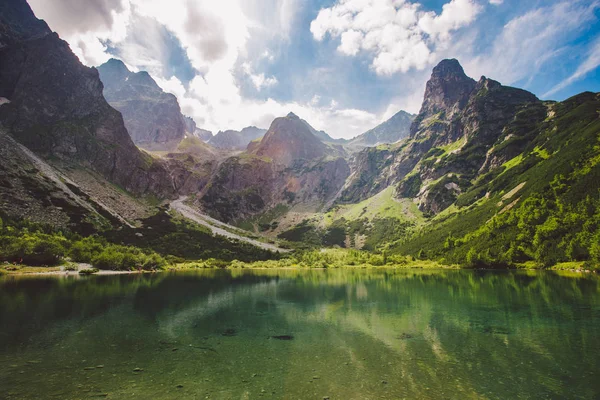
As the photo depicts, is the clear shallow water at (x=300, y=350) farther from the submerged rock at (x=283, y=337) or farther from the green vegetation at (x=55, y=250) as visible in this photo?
the green vegetation at (x=55, y=250)

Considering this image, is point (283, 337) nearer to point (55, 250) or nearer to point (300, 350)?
point (300, 350)

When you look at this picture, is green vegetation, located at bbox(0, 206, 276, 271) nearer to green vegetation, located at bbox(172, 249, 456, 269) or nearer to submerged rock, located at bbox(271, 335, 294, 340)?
green vegetation, located at bbox(172, 249, 456, 269)

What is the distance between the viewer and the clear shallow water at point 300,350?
17.0 metres

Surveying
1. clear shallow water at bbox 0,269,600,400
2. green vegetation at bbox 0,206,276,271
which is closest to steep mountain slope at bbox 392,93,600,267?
clear shallow water at bbox 0,269,600,400

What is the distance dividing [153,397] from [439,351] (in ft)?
68.9

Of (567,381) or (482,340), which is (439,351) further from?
(567,381)

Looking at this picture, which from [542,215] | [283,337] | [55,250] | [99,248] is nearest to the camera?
[283,337]

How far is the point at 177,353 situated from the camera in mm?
23922

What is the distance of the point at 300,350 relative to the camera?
25.2m

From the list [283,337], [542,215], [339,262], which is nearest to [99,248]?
[283,337]

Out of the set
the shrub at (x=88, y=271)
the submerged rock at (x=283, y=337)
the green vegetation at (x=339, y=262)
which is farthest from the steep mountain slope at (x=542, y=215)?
the shrub at (x=88, y=271)

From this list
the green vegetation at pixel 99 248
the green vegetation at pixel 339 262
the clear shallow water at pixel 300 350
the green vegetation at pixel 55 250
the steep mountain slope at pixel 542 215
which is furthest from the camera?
the green vegetation at pixel 339 262

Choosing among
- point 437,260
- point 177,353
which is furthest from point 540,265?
point 177,353

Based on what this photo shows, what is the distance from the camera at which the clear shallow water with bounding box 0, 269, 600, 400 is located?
55.9ft
